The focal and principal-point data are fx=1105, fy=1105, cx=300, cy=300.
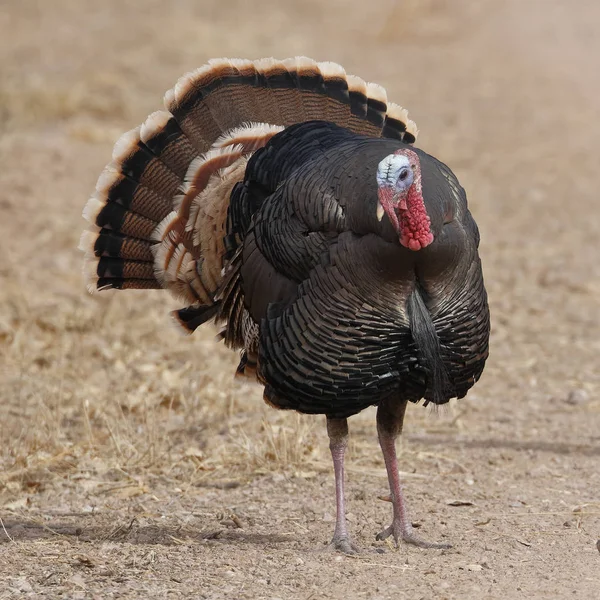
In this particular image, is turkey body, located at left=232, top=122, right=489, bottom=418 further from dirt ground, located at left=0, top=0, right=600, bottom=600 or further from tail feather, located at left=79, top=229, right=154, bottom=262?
tail feather, located at left=79, top=229, right=154, bottom=262

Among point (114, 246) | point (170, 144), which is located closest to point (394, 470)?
point (114, 246)

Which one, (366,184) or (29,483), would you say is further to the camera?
(29,483)

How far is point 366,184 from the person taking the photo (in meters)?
4.14

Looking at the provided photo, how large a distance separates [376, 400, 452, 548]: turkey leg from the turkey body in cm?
36

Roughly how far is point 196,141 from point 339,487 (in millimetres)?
1835

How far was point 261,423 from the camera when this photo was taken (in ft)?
19.7

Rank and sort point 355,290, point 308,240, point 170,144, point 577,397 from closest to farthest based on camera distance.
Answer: point 355,290, point 308,240, point 170,144, point 577,397

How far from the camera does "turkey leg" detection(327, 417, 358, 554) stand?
4.53 meters

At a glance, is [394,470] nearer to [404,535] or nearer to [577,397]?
[404,535]

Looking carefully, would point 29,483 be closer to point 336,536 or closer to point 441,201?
point 336,536

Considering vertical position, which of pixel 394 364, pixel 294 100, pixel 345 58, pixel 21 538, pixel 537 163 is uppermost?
pixel 345 58

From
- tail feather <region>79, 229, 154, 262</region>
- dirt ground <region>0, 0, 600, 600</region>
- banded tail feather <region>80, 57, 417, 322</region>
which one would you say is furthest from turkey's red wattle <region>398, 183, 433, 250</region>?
tail feather <region>79, 229, 154, 262</region>

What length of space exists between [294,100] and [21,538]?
2390 millimetres

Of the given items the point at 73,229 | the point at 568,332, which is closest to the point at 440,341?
the point at 568,332
